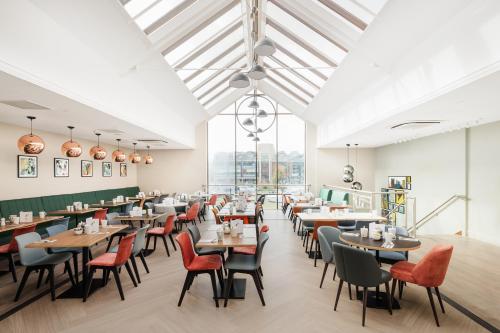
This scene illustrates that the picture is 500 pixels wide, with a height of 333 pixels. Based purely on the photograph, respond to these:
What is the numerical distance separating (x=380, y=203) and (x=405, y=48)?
838 centimetres

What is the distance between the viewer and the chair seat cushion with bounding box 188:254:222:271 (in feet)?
12.0

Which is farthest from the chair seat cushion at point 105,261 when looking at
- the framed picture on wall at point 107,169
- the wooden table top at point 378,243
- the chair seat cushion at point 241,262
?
the framed picture on wall at point 107,169

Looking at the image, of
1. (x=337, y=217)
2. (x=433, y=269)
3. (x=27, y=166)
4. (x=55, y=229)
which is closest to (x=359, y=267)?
(x=433, y=269)

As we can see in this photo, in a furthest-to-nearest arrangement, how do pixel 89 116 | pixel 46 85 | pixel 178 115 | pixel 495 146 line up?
pixel 178 115
pixel 495 146
pixel 89 116
pixel 46 85

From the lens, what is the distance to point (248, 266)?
145 inches

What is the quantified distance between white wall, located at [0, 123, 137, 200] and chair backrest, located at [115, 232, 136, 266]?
4.54 meters

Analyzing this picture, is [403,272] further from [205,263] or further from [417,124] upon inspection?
[417,124]

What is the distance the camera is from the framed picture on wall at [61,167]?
7.88m

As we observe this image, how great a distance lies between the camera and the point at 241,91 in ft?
39.5

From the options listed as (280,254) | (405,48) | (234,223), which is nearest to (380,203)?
(280,254)

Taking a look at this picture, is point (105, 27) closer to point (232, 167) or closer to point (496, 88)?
point (496, 88)

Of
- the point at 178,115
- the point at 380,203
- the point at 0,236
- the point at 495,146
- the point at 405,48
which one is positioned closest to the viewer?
the point at 405,48

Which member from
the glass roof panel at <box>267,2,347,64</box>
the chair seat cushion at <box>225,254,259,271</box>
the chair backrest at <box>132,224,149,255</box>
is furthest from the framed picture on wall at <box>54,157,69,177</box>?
the glass roof panel at <box>267,2,347,64</box>

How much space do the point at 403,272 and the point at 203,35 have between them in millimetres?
5935
